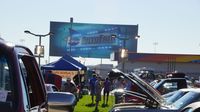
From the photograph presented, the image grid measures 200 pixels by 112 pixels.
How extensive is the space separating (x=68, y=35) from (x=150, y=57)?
1509 centimetres

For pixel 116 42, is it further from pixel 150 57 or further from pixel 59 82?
pixel 59 82

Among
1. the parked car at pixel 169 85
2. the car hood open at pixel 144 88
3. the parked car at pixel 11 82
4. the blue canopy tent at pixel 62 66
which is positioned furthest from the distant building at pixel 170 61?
the parked car at pixel 11 82

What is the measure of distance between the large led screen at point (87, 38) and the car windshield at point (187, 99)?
203 feet

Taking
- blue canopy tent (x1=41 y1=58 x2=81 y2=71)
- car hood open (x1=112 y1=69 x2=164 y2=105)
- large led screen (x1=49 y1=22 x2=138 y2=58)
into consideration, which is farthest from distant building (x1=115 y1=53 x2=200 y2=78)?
car hood open (x1=112 y1=69 x2=164 y2=105)

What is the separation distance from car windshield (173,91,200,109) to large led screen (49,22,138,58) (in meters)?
Result: 62.0

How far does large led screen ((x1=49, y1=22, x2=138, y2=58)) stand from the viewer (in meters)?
74.6

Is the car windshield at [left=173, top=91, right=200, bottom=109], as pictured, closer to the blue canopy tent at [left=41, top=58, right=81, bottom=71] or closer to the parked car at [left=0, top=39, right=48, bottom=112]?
the parked car at [left=0, top=39, right=48, bottom=112]

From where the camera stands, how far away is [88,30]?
7644cm

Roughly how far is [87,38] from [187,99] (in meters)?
64.4

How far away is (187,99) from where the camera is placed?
11625 mm

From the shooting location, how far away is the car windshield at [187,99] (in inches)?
449

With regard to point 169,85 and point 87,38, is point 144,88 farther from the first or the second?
point 87,38

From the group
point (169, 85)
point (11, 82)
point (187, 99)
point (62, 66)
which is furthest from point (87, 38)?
point (11, 82)

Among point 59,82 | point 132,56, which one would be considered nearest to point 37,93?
point 59,82
